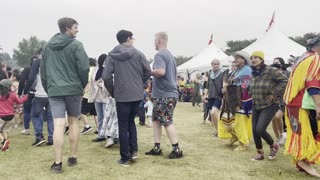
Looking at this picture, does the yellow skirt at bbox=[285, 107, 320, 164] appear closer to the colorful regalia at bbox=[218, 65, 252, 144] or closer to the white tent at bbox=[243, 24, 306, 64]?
the colorful regalia at bbox=[218, 65, 252, 144]

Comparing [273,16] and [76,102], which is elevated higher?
[273,16]

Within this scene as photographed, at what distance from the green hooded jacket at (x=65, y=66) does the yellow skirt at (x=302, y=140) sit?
280cm

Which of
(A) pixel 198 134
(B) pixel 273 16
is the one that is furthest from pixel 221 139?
(B) pixel 273 16

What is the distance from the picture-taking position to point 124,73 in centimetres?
511

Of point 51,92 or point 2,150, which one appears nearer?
point 51,92

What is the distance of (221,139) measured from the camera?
7480 mm

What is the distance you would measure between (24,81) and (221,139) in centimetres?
436

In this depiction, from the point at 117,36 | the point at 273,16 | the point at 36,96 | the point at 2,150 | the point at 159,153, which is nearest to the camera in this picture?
the point at 117,36

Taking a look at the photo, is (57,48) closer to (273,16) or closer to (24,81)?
(24,81)

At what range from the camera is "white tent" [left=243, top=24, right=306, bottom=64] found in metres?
18.0

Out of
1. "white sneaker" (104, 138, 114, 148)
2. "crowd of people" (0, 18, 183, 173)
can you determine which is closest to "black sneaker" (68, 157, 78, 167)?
"crowd of people" (0, 18, 183, 173)

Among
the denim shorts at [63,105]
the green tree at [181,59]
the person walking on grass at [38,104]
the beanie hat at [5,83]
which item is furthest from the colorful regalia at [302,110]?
the green tree at [181,59]

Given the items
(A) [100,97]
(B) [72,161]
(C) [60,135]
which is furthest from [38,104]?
(C) [60,135]

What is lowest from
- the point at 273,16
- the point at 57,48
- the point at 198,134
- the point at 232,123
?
the point at 198,134
